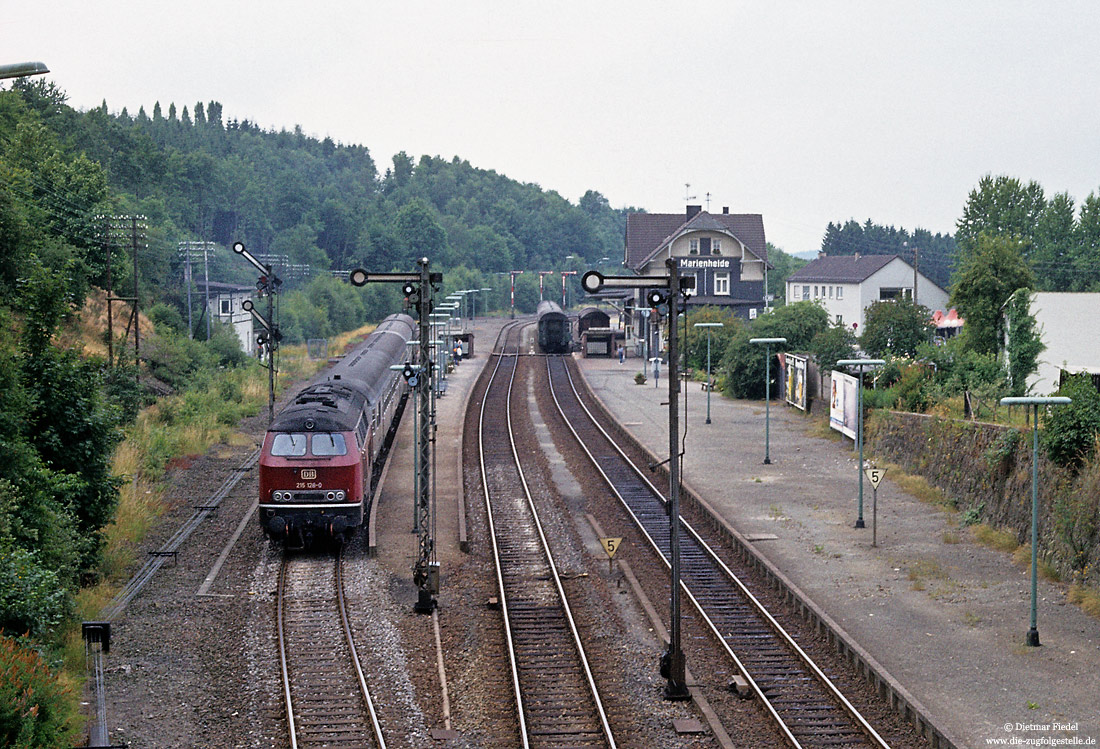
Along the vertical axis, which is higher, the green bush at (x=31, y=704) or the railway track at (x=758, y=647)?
the green bush at (x=31, y=704)

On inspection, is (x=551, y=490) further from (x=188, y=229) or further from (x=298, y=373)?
(x=188, y=229)

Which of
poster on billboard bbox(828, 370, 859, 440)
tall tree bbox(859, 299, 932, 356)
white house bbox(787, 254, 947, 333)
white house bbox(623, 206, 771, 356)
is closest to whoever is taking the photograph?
poster on billboard bbox(828, 370, 859, 440)

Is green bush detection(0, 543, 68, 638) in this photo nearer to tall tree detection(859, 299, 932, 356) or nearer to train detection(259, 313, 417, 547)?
train detection(259, 313, 417, 547)

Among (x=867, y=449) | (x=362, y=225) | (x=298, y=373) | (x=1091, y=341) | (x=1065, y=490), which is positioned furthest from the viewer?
(x=362, y=225)

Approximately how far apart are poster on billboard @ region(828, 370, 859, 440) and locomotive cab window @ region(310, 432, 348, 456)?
679 inches

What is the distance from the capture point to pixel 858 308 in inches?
3204

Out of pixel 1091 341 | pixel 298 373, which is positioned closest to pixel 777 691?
pixel 1091 341

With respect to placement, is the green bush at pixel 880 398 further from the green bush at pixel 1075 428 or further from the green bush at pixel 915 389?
the green bush at pixel 1075 428

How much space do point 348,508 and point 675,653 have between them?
8706 millimetres

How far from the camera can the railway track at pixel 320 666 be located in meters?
13.1

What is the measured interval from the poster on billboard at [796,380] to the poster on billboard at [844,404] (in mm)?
5714

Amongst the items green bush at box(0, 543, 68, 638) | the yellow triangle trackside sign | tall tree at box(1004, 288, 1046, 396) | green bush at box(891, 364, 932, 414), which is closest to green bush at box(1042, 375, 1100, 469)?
the yellow triangle trackside sign

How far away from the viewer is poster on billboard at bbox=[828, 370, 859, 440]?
33312 mm

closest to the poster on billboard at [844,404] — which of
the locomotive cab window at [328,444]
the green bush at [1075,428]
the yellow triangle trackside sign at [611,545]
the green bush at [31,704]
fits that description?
the green bush at [1075,428]
